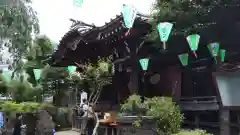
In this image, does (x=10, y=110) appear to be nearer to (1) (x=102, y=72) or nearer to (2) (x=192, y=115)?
(1) (x=102, y=72)

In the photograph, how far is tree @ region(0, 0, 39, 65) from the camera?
16.2 metres

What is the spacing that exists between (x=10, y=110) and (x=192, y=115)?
729cm

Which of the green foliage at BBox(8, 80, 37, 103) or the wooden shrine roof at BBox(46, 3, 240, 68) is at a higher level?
the wooden shrine roof at BBox(46, 3, 240, 68)

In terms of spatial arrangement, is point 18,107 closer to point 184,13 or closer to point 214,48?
point 184,13

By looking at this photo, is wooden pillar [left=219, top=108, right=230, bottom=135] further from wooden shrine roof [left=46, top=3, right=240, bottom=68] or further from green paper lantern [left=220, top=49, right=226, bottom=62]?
wooden shrine roof [left=46, top=3, right=240, bottom=68]

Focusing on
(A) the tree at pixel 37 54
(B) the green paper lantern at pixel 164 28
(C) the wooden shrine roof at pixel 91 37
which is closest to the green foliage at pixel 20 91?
(C) the wooden shrine roof at pixel 91 37

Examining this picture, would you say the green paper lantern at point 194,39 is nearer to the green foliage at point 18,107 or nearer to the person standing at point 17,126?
the green foliage at point 18,107

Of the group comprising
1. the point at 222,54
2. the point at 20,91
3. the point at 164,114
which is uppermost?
the point at 222,54

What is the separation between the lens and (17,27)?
16594 mm

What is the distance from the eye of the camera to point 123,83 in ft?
53.1

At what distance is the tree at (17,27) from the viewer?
16234mm

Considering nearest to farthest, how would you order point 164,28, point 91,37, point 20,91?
point 164,28, point 91,37, point 20,91

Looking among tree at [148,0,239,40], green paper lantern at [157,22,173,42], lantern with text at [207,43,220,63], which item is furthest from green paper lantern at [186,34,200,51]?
green paper lantern at [157,22,173,42]

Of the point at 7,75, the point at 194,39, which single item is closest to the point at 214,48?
the point at 194,39
